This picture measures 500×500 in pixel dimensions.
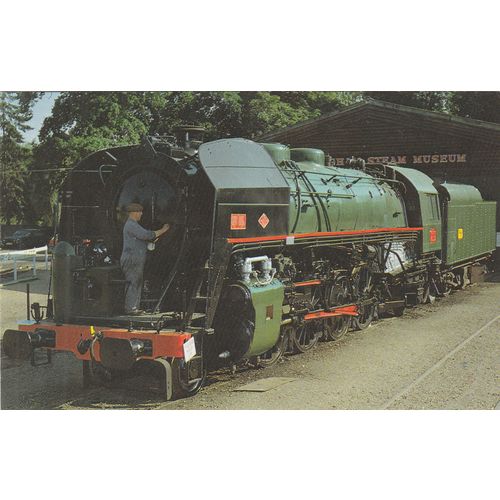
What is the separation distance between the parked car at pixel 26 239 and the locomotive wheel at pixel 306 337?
4.44 meters

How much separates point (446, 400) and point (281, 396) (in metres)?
2.12

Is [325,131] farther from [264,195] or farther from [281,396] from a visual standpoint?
[281,396]

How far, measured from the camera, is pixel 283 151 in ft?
32.1

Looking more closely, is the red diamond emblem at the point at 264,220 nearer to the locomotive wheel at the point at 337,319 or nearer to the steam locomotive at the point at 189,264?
the steam locomotive at the point at 189,264

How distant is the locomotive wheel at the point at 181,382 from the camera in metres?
7.41

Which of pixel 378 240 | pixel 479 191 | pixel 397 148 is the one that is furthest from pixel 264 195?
pixel 479 191

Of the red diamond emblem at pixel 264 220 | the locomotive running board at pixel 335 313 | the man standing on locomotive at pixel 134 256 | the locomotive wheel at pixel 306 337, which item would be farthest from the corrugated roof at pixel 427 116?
the man standing on locomotive at pixel 134 256

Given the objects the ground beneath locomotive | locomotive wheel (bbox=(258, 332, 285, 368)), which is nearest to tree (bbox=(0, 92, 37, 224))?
the ground beneath locomotive

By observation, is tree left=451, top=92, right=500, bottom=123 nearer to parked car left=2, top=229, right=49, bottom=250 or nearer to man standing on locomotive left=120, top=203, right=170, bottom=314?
man standing on locomotive left=120, top=203, right=170, bottom=314

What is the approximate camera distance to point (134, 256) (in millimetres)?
7887

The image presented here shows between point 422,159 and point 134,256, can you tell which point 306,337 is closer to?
point 134,256

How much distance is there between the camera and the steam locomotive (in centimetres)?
743

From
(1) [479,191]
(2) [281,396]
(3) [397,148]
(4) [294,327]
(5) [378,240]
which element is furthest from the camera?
(1) [479,191]

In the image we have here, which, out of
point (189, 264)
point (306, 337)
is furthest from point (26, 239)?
point (306, 337)
